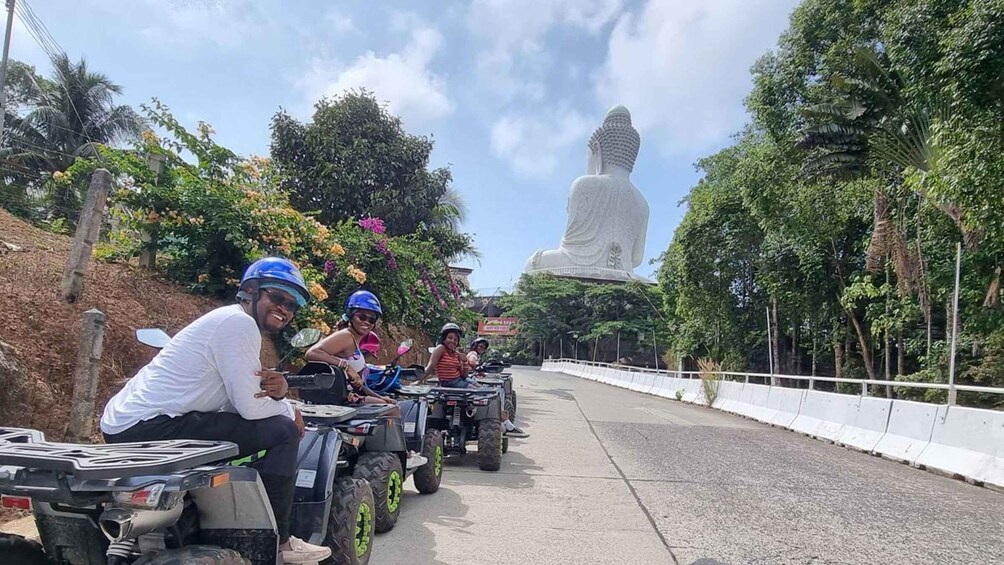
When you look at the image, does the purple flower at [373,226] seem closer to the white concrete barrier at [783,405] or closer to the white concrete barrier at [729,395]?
the white concrete barrier at [783,405]

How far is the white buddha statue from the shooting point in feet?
216

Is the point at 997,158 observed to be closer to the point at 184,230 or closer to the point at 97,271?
the point at 184,230

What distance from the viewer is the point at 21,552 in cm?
231

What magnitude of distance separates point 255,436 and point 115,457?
28.6 inches

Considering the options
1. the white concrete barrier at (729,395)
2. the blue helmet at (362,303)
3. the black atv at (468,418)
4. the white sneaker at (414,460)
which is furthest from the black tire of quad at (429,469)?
the white concrete barrier at (729,395)

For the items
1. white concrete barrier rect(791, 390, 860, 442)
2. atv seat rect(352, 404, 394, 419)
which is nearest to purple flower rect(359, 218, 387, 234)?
atv seat rect(352, 404, 394, 419)

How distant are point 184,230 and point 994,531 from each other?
30.8 ft

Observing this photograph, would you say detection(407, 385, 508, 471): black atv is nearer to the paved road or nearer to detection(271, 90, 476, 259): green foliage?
the paved road

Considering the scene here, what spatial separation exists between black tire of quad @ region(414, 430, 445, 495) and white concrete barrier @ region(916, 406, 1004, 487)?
21.7 feet

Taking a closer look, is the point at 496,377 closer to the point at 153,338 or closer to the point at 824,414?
the point at 824,414

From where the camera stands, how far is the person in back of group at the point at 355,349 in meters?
5.10

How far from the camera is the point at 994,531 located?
564 centimetres

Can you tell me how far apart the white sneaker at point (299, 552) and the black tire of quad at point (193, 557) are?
0.46m

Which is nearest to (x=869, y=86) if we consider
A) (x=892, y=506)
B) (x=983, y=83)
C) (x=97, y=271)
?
(x=983, y=83)
